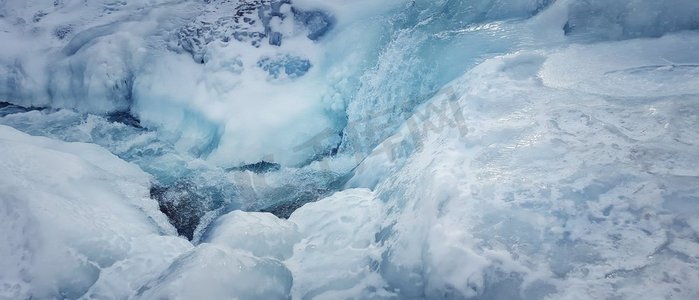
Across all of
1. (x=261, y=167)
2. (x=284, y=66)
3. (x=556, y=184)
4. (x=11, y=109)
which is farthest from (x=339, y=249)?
(x=11, y=109)

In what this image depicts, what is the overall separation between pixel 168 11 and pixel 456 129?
5319mm

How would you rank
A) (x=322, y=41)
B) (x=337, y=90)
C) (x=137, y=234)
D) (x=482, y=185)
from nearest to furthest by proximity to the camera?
(x=482, y=185), (x=137, y=234), (x=337, y=90), (x=322, y=41)

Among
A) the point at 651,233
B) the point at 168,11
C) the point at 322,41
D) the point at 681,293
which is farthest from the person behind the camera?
the point at 168,11

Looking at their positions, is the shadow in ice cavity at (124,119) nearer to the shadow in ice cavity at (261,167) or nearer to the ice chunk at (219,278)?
the shadow in ice cavity at (261,167)

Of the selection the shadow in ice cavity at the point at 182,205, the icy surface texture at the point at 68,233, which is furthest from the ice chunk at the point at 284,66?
the icy surface texture at the point at 68,233

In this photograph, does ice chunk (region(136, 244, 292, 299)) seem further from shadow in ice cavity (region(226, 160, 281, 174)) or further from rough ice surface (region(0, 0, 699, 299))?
shadow in ice cavity (region(226, 160, 281, 174))

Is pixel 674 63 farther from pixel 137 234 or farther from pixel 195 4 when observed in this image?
pixel 195 4

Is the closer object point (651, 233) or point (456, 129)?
point (651, 233)

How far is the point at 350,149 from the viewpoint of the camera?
527 centimetres

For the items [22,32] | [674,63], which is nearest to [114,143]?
[22,32]

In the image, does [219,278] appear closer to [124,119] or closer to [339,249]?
[339,249]

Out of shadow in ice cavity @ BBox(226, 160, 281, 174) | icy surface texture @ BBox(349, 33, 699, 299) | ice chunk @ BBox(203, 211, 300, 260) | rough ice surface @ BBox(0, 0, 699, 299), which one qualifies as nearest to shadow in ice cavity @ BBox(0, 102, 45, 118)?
rough ice surface @ BBox(0, 0, 699, 299)

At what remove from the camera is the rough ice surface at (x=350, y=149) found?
2502mm

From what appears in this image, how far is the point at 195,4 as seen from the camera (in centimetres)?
656
